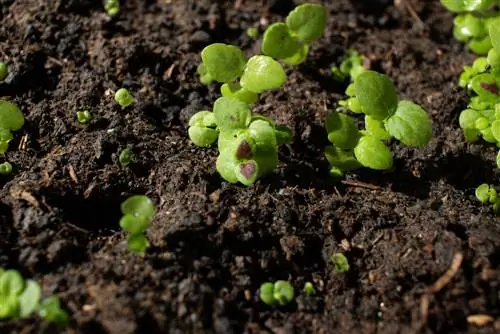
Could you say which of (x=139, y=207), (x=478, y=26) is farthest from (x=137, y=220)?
(x=478, y=26)

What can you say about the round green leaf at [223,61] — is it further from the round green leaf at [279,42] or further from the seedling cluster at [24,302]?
the seedling cluster at [24,302]

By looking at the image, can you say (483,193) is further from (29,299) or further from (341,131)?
(29,299)

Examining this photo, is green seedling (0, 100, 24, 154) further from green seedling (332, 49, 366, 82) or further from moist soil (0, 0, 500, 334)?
green seedling (332, 49, 366, 82)

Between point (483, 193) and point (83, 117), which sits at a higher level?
point (83, 117)

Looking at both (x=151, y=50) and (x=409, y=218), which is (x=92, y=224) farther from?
(x=409, y=218)

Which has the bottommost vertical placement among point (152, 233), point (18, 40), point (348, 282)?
point (348, 282)

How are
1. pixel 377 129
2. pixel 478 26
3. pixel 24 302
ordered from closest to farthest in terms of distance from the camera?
pixel 24 302 < pixel 377 129 < pixel 478 26

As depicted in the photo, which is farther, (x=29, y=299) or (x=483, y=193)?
(x=483, y=193)

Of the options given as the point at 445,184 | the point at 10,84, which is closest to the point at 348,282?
the point at 445,184
